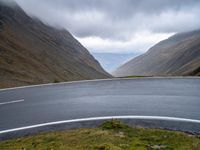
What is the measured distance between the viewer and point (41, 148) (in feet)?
27.2

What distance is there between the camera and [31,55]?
5113 inches

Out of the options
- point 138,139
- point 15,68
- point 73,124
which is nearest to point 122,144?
point 138,139

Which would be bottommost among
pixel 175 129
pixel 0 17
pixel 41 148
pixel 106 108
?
pixel 41 148

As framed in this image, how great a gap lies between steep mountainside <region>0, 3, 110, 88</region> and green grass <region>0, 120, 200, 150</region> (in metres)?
80.4

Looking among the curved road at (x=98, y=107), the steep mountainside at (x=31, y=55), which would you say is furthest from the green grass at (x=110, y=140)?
the steep mountainside at (x=31, y=55)

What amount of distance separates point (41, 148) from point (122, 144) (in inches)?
75.6

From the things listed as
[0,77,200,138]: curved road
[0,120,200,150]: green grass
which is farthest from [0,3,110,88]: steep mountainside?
[0,120,200,150]: green grass

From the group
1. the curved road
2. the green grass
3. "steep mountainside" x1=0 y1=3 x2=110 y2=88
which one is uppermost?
"steep mountainside" x1=0 y1=3 x2=110 y2=88

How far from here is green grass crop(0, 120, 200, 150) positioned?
25.9ft

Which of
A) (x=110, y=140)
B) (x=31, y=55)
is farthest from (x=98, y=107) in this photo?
(x=31, y=55)

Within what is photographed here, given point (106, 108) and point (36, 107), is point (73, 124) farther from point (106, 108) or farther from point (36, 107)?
point (36, 107)

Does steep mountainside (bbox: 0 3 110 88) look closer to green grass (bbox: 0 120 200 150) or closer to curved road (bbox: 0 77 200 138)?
curved road (bbox: 0 77 200 138)

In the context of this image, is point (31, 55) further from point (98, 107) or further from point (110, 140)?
point (110, 140)

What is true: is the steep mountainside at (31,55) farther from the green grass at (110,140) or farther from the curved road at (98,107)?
the green grass at (110,140)
